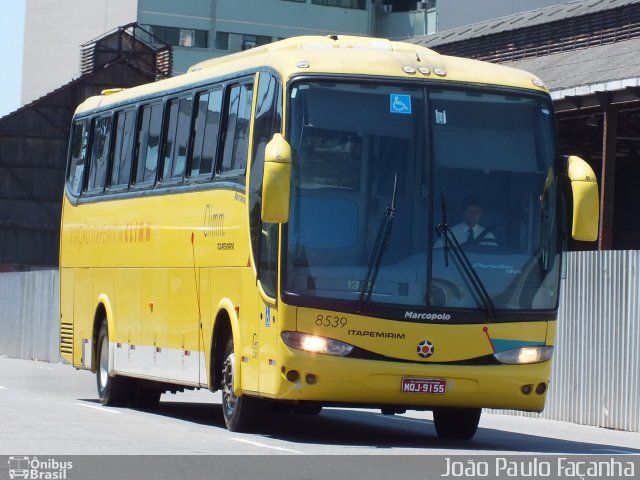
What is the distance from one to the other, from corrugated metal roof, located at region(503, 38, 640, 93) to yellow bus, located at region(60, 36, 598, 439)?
12.0 metres

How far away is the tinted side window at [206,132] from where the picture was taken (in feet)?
57.6

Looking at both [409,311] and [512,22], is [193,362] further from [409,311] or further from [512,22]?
[512,22]

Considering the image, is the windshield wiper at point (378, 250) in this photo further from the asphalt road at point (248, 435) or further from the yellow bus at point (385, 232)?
the asphalt road at point (248, 435)

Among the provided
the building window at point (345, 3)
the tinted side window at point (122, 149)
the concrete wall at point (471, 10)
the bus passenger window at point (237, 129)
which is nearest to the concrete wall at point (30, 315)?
the tinted side window at point (122, 149)

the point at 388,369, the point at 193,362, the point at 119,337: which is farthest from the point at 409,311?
the point at 119,337

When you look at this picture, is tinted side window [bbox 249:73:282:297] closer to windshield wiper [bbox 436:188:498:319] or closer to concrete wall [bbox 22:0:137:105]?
windshield wiper [bbox 436:188:498:319]

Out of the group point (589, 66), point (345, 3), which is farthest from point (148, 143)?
point (345, 3)

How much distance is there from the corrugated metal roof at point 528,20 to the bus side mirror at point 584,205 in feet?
70.1

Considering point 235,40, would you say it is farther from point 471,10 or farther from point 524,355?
point 524,355

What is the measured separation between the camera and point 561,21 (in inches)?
1545

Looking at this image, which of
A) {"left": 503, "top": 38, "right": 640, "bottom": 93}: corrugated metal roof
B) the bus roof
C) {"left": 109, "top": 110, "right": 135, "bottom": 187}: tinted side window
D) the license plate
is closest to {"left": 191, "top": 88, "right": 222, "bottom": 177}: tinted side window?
the bus roof

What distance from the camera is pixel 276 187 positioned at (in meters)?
14.6

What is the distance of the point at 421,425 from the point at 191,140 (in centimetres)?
473

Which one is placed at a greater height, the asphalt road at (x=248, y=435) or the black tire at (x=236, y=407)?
the black tire at (x=236, y=407)
